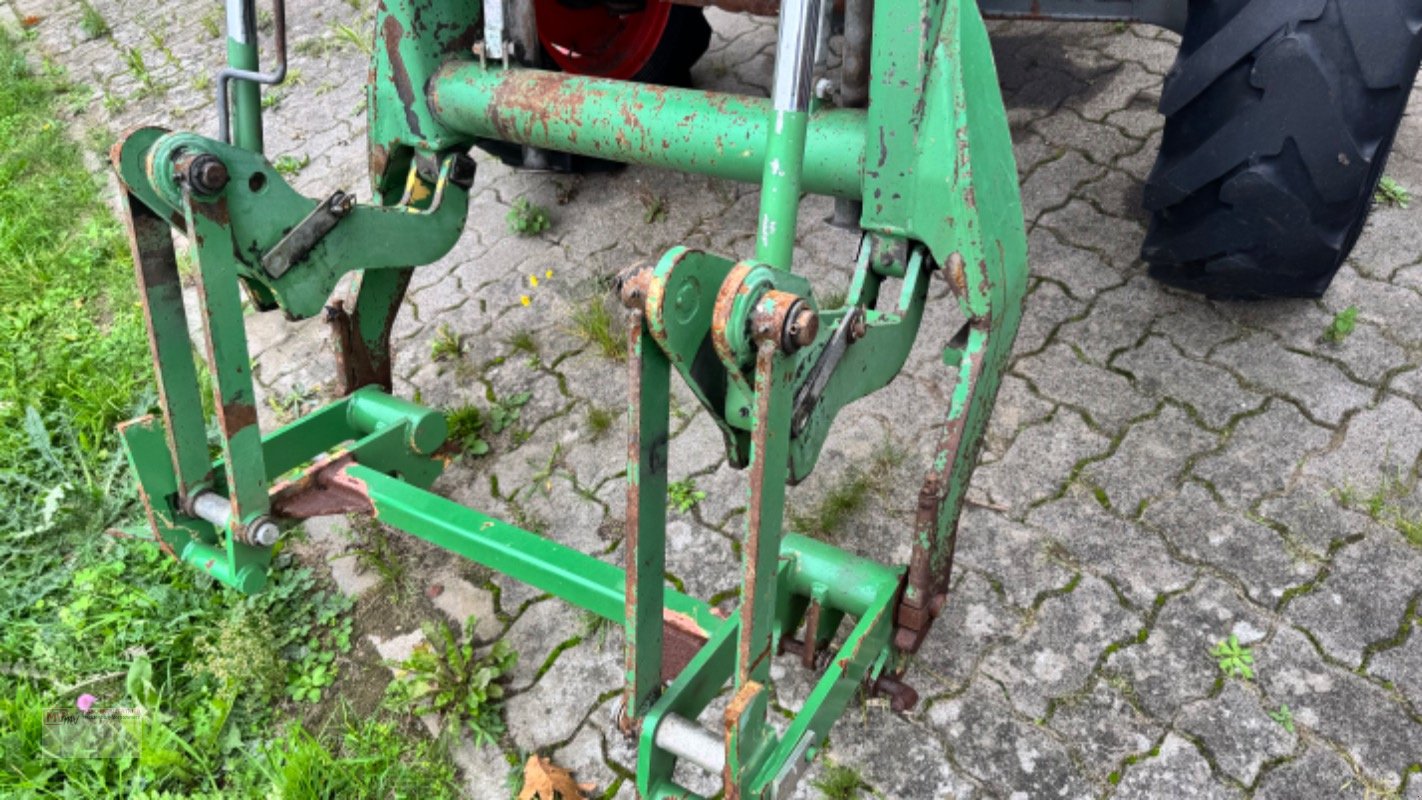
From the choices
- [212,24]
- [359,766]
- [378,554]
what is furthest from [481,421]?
[212,24]

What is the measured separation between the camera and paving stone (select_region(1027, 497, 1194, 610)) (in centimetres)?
228

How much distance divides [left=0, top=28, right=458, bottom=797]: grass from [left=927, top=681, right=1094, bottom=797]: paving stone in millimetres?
963

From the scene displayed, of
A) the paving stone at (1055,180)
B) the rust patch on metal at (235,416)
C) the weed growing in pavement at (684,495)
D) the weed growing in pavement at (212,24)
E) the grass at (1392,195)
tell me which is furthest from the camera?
the weed growing in pavement at (212,24)

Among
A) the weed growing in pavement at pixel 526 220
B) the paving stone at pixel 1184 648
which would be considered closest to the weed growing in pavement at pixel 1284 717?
the paving stone at pixel 1184 648

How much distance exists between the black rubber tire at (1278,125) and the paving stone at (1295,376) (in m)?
0.25

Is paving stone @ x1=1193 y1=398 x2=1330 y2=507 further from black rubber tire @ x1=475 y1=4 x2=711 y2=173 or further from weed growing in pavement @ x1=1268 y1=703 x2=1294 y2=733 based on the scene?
black rubber tire @ x1=475 y1=4 x2=711 y2=173

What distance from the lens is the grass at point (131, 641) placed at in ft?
7.03

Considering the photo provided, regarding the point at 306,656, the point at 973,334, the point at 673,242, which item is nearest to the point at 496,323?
the point at 673,242

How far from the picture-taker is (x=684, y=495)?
103 inches

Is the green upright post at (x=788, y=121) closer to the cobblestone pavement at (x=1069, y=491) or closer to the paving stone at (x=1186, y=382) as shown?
the cobblestone pavement at (x=1069, y=491)

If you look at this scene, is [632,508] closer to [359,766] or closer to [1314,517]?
[359,766]

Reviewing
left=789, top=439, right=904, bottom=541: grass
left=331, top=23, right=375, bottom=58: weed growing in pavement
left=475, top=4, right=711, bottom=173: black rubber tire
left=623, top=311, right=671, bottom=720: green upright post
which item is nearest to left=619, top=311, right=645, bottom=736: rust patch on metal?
left=623, top=311, right=671, bottom=720: green upright post

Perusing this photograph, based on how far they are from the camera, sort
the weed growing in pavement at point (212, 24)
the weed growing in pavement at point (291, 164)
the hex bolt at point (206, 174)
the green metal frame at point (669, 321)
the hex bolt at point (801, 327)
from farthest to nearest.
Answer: the weed growing in pavement at point (212, 24) < the weed growing in pavement at point (291, 164) < the hex bolt at point (206, 174) < the green metal frame at point (669, 321) < the hex bolt at point (801, 327)

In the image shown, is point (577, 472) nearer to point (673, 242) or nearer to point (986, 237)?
point (673, 242)
